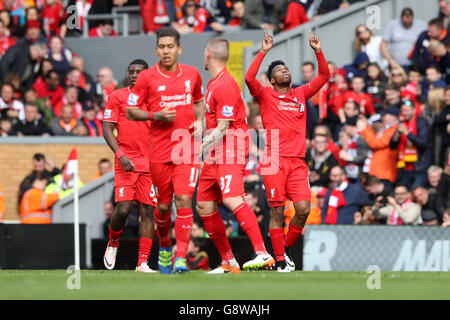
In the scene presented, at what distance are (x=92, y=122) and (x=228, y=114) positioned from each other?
9011 millimetres

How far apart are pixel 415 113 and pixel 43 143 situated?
656cm

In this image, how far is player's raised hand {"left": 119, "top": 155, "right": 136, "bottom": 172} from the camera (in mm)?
11680

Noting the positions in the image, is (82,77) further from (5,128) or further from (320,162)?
(320,162)

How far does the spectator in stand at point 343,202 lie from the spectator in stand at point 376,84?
234cm

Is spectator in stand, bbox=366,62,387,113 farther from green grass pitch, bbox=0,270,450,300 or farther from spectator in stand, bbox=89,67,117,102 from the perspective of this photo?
green grass pitch, bbox=0,270,450,300

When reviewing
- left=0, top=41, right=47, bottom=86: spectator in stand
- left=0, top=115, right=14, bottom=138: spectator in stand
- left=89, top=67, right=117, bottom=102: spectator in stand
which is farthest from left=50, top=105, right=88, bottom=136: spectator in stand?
left=0, top=41, right=47, bottom=86: spectator in stand

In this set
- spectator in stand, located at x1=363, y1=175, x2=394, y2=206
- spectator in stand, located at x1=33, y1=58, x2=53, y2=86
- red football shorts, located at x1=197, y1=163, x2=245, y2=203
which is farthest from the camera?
spectator in stand, located at x1=33, y1=58, x2=53, y2=86

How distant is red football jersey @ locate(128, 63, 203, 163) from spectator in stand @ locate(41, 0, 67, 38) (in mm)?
12918

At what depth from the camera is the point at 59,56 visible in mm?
21297

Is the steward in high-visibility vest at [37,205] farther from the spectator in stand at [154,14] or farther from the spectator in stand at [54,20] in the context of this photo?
the spectator in stand at [54,20]

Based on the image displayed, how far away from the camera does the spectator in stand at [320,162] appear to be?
16344 millimetres

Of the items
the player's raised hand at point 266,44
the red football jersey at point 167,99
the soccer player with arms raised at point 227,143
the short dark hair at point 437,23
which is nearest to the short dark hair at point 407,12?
the short dark hair at point 437,23

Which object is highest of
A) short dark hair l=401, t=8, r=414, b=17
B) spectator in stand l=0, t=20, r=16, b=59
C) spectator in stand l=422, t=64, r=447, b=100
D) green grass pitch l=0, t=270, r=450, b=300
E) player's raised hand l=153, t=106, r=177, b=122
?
short dark hair l=401, t=8, r=414, b=17

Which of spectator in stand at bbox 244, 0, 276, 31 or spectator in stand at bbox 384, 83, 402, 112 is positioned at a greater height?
spectator in stand at bbox 244, 0, 276, 31
